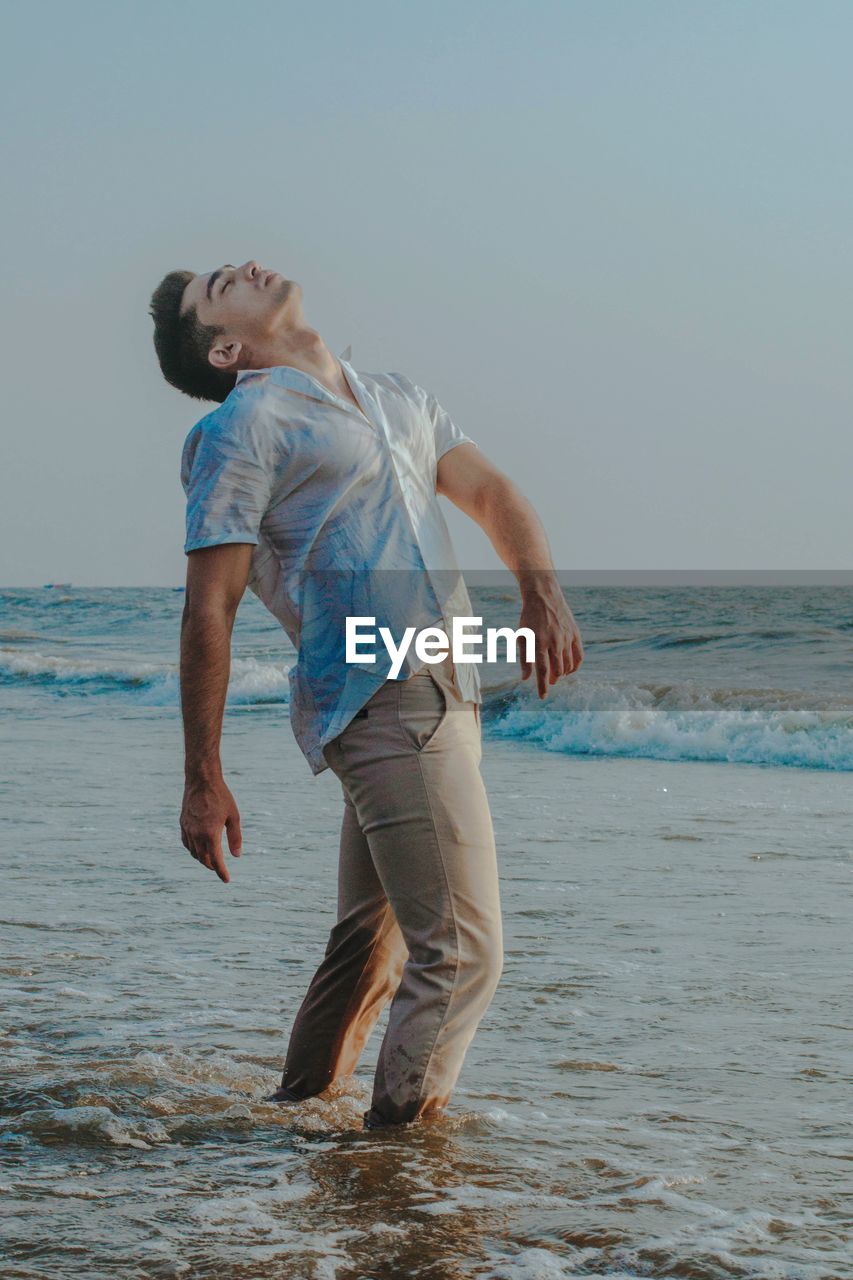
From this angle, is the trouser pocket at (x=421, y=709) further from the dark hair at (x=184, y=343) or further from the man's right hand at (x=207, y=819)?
the dark hair at (x=184, y=343)

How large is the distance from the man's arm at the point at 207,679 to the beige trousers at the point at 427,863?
0.76ft

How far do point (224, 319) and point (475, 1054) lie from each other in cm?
196

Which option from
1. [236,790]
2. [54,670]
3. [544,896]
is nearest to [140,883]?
[544,896]

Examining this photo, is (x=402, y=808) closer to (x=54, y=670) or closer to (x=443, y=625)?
(x=443, y=625)

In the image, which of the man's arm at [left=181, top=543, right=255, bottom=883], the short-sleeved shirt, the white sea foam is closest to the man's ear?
the short-sleeved shirt

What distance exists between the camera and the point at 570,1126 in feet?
9.90

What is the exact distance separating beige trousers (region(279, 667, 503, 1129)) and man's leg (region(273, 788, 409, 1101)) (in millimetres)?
156

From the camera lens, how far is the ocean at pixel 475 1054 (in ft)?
7.84

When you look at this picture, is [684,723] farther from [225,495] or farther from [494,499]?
A: [225,495]

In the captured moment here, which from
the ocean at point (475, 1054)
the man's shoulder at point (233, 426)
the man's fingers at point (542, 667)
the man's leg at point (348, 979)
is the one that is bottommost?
the ocean at point (475, 1054)

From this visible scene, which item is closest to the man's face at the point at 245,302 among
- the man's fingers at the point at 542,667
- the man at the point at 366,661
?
the man at the point at 366,661

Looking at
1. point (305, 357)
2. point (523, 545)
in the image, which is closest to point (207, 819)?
point (523, 545)

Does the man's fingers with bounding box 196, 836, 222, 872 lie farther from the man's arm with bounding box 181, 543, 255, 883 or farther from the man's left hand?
the man's left hand

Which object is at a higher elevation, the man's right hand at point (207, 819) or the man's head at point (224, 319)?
the man's head at point (224, 319)
